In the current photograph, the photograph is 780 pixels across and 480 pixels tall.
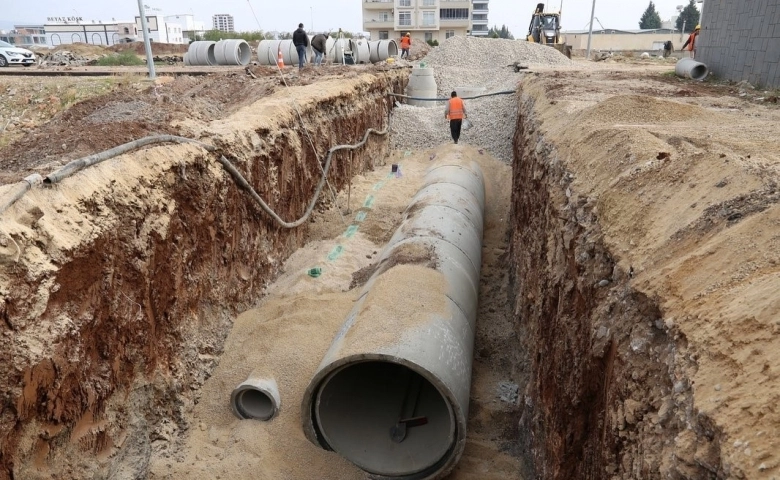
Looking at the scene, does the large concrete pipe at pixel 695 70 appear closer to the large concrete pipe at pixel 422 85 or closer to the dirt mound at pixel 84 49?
the large concrete pipe at pixel 422 85

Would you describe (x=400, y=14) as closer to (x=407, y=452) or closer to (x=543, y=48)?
(x=543, y=48)

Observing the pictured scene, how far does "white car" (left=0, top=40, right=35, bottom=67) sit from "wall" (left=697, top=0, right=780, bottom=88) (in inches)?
952

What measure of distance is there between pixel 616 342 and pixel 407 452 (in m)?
3.07

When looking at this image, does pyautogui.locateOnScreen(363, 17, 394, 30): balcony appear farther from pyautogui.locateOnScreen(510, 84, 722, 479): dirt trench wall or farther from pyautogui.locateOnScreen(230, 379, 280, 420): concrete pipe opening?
pyautogui.locateOnScreen(230, 379, 280, 420): concrete pipe opening

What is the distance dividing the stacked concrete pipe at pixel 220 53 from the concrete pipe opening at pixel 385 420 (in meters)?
19.5

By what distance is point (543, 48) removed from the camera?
25656 millimetres

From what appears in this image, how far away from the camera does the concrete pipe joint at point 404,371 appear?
15.3 feet

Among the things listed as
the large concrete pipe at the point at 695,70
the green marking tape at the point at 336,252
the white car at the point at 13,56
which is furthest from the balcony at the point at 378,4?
the green marking tape at the point at 336,252

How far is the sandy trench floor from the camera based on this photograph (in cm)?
499

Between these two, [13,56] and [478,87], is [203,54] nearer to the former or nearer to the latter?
[13,56]

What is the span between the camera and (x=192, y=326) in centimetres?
580

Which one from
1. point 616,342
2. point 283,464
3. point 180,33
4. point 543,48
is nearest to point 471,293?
point 283,464

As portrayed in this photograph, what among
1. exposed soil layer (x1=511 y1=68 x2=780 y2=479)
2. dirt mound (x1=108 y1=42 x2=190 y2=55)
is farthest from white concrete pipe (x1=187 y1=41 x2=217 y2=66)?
exposed soil layer (x1=511 y1=68 x2=780 y2=479)

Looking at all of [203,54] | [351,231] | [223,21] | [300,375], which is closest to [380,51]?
[203,54]
